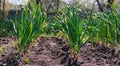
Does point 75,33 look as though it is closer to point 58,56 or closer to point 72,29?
point 72,29

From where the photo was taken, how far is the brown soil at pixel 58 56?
163 inches

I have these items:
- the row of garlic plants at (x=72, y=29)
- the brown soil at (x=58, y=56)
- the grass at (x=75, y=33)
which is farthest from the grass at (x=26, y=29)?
the grass at (x=75, y=33)

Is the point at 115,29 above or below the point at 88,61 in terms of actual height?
above

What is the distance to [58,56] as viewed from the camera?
178 inches

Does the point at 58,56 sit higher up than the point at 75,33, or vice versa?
the point at 75,33

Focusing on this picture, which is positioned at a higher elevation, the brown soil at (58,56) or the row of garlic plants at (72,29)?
the row of garlic plants at (72,29)

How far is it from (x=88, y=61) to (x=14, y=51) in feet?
3.63

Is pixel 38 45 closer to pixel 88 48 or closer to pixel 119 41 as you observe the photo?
pixel 88 48

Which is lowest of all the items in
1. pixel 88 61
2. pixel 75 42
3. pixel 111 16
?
pixel 88 61

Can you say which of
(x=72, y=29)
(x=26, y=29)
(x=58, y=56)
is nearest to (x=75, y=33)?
(x=72, y=29)

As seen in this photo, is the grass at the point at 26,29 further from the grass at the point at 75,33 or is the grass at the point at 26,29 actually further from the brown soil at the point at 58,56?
the grass at the point at 75,33

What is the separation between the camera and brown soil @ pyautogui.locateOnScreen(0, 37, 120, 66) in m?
4.15

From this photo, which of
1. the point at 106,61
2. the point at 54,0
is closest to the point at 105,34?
the point at 106,61

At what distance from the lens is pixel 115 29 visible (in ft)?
14.9
